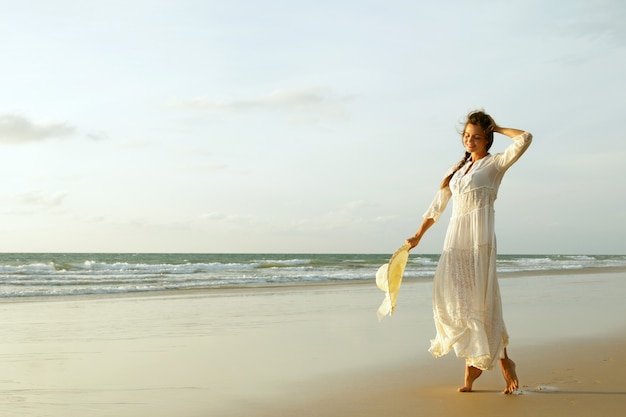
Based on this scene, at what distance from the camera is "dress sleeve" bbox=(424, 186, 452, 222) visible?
5086mm

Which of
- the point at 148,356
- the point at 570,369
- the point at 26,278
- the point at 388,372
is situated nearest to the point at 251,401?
the point at 388,372

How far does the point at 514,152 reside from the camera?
455 cm

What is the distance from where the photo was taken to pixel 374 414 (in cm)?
412

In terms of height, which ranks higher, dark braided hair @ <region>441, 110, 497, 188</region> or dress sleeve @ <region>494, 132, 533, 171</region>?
dark braided hair @ <region>441, 110, 497, 188</region>

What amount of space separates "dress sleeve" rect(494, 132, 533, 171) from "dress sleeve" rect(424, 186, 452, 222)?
51cm

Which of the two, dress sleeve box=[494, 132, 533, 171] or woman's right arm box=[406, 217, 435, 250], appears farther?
woman's right arm box=[406, 217, 435, 250]

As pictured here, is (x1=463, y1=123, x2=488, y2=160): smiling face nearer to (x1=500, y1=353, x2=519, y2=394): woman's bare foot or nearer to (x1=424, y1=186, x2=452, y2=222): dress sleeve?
(x1=424, y1=186, x2=452, y2=222): dress sleeve

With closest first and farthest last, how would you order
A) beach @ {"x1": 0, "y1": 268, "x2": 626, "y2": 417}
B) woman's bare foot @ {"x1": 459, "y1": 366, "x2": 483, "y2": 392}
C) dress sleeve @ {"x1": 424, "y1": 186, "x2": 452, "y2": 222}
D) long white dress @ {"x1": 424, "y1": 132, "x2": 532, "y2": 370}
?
1. beach @ {"x1": 0, "y1": 268, "x2": 626, "y2": 417}
2. long white dress @ {"x1": 424, "y1": 132, "x2": 532, "y2": 370}
3. woman's bare foot @ {"x1": 459, "y1": 366, "x2": 483, "y2": 392}
4. dress sleeve @ {"x1": 424, "y1": 186, "x2": 452, "y2": 222}

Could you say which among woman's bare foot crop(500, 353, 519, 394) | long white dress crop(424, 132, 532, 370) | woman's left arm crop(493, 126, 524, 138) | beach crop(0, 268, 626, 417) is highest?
woman's left arm crop(493, 126, 524, 138)

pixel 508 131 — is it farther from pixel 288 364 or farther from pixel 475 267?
pixel 288 364

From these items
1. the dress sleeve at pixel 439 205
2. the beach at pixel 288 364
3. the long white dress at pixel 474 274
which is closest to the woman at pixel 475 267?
the long white dress at pixel 474 274

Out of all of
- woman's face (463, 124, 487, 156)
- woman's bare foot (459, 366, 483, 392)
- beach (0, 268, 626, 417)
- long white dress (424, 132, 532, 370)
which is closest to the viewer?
beach (0, 268, 626, 417)

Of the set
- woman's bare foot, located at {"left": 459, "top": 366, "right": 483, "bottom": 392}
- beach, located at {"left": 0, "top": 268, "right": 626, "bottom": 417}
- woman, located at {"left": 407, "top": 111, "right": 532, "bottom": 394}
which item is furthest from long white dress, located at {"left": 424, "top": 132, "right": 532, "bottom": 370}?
beach, located at {"left": 0, "top": 268, "right": 626, "bottom": 417}

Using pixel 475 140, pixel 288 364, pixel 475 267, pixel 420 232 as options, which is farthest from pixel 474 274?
pixel 288 364
